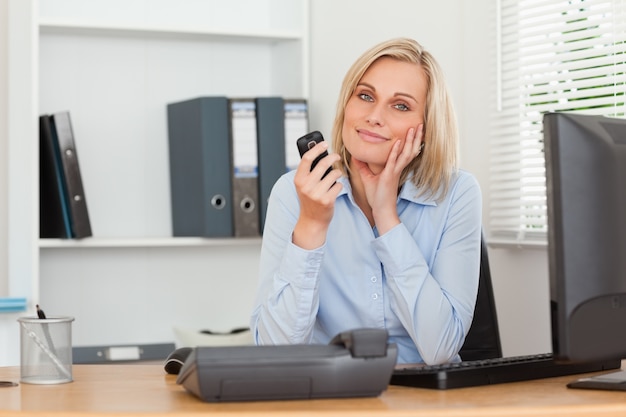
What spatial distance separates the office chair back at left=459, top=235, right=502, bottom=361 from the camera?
2.17m

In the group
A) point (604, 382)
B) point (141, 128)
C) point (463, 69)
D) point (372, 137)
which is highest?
point (463, 69)

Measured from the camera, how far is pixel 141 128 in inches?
126

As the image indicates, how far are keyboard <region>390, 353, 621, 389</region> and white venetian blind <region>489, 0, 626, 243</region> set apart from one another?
0.96 m

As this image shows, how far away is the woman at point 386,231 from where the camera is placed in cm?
183

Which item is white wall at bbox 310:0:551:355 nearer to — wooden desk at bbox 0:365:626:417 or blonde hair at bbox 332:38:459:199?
blonde hair at bbox 332:38:459:199

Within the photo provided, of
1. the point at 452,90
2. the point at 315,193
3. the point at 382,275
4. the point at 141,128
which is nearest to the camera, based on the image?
the point at 315,193

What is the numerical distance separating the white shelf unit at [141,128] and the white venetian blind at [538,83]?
A: 79 centimetres

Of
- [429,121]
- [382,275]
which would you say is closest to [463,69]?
Answer: [429,121]

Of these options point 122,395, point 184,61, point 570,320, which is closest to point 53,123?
point 184,61

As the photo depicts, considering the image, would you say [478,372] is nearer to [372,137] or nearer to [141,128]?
[372,137]

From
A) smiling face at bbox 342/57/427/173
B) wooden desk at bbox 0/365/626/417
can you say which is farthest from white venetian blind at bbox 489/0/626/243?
wooden desk at bbox 0/365/626/417

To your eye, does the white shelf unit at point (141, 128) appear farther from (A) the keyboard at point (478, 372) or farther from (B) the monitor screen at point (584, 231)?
(B) the monitor screen at point (584, 231)

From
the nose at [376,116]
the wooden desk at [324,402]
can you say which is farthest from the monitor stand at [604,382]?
the nose at [376,116]

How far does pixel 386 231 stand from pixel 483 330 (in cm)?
43
